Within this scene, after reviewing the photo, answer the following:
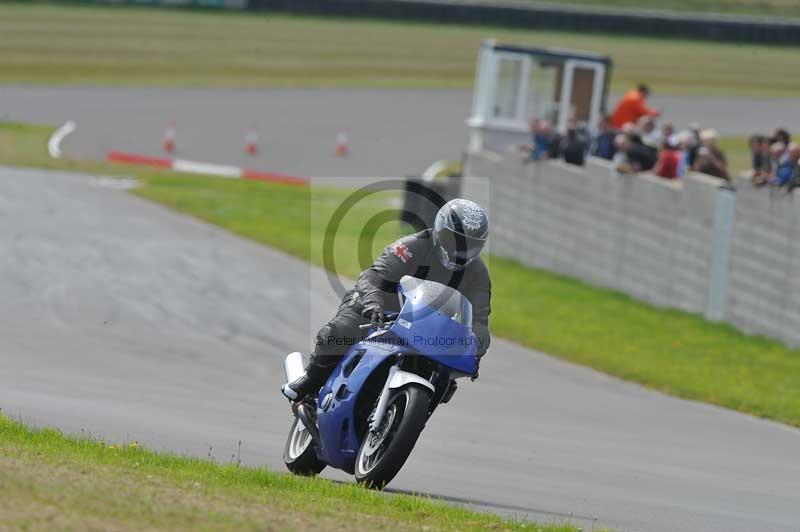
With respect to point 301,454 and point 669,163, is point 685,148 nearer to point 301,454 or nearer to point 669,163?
point 669,163

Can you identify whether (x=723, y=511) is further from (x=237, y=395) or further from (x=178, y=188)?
(x=178, y=188)

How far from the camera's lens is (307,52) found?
2036 inches

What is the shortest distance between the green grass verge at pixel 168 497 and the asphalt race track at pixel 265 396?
980 millimetres

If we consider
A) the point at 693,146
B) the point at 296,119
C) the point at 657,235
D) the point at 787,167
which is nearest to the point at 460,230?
the point at 787,167

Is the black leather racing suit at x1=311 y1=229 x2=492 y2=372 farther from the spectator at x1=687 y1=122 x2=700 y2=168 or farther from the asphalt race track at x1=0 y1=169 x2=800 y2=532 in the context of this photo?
the spectator at x1=687 y1=122 x2=700 y2=168

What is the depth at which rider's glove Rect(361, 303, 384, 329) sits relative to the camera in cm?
844

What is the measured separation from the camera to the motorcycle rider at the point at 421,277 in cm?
828

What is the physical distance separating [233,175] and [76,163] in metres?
Result: 3.90

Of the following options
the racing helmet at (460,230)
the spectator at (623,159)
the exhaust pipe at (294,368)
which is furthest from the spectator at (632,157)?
the racing helmet at (460,230)

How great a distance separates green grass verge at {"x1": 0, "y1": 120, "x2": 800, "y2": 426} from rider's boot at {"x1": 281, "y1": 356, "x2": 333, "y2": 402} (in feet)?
22.0

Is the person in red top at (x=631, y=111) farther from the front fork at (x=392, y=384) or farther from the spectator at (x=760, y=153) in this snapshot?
the front fork at (x=392, y=384)

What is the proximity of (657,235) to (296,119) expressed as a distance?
2254 cm

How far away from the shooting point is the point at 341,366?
891 centimetres

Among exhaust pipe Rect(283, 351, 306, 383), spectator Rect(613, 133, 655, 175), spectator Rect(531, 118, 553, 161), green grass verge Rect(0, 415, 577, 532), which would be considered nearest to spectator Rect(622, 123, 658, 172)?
spectator Rect(613, 133, 655, 175)
